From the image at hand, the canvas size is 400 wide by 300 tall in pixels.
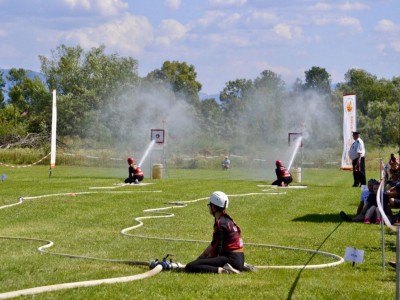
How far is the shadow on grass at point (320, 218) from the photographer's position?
20.4 metres

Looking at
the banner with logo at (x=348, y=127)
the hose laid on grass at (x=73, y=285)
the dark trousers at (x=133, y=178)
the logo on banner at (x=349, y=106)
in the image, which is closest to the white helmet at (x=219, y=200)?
the hose laid on grass at (x=73, y=285)

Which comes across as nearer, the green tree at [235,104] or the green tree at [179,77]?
the green tree at [235,104]

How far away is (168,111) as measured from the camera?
280 feet

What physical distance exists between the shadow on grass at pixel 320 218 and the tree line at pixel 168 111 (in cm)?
5241

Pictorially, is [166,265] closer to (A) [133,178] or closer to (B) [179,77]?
(A) [133,178]

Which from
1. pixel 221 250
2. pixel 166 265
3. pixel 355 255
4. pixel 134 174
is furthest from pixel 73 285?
pixel 134 174

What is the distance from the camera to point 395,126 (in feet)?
250

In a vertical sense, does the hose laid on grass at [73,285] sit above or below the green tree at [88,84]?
below

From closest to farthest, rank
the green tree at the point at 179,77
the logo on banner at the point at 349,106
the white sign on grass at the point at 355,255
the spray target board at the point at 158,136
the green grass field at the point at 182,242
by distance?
the green grass field at the point at 182,242 → the white sign on grass at the point at 355,255 → the logo on banner at the point at 349,106 → the spray target board at the point at 158,136 → the green tree at the point at 179,77

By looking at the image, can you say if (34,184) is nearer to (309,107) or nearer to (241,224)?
(241,224)

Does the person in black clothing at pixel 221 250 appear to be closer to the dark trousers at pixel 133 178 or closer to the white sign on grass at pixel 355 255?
the white sign on grass at pixel 355 255

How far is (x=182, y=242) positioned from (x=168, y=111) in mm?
70039

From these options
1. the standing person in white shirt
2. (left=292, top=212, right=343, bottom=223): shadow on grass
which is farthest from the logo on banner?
(left=292, top=212, right=343, bottom=223): shadow on grass

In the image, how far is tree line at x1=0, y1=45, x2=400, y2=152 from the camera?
76562mm
